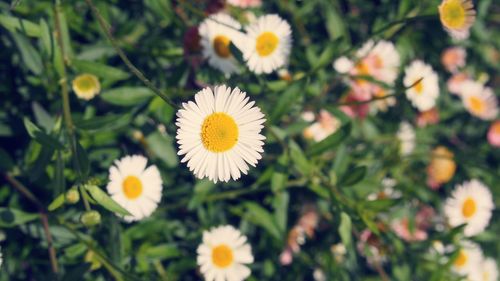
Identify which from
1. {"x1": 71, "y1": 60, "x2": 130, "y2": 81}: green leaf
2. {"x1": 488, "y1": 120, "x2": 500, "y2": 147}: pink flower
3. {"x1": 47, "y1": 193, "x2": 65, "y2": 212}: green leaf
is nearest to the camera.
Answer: {"x1": 47, "y1": 193, "x2": 65, "y2": 212}: green leaf

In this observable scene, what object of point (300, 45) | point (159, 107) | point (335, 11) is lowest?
point (159, 107)

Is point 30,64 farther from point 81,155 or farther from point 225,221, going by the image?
point 225,221

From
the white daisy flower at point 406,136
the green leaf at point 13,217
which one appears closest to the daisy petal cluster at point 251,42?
the green leaf at point 13,217

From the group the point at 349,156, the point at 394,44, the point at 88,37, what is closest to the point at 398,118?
the point at 394,44

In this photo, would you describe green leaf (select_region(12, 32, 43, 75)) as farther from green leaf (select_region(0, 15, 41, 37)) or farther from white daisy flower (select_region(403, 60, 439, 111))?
white daisy flower (select_region(403, 60, 439, 111))

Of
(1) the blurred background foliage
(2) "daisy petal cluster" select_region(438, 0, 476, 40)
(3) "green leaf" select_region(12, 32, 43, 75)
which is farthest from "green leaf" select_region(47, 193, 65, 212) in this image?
(2) "daisy petal cluster" select_region(438, 0, 476, 40)

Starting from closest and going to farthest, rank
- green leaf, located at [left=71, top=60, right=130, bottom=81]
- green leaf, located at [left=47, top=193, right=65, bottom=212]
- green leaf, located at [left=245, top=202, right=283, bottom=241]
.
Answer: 1. green leaf, located at [left=47, top=193, right=65, bottom=212]
2. green leaf, located at [left=71, top=60, right=130, bottom=81]
3. green leaf, located at [left=245, top=202, right=283, bottom=241]

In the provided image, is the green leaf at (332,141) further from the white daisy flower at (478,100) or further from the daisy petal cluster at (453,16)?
the white daisy flower at (478,100)
